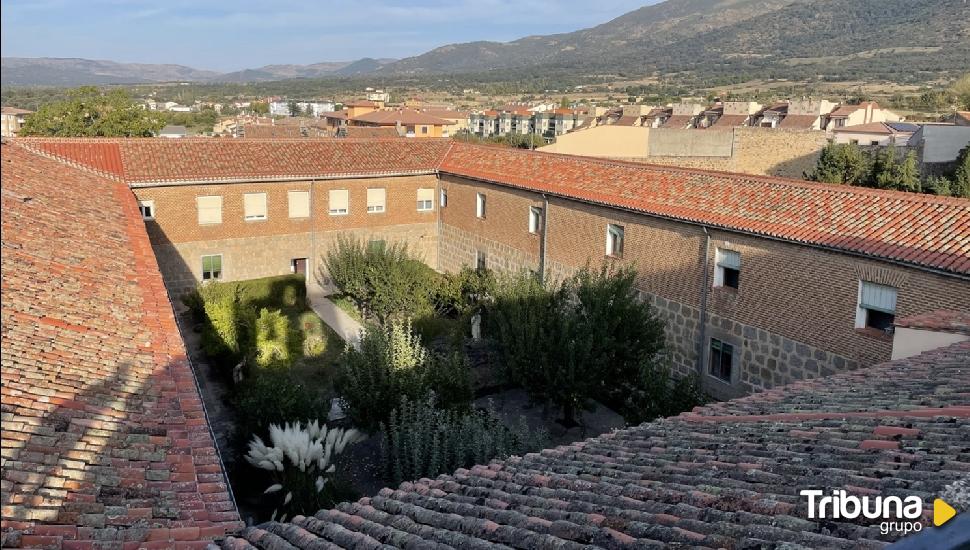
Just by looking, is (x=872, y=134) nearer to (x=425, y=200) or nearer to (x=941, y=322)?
(x=425, y=200)

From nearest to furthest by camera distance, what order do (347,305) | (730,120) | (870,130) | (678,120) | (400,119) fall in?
(347,305) < (870,130) < (400,119) < (730,120) < (678,120)

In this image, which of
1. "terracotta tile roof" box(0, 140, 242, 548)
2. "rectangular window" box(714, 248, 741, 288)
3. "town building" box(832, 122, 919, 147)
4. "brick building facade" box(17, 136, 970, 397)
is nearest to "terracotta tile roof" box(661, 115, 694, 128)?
"town building" box(832, 122, 919, 147)

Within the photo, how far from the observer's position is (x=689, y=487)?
477cm

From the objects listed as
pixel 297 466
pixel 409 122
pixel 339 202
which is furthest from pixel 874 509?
pixel 409 122

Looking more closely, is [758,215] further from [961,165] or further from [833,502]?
[961,165]

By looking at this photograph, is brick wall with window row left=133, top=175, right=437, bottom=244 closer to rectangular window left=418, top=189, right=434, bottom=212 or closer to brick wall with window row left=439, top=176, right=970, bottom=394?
rectangular window left=418, top=189, right=434, bottom=212

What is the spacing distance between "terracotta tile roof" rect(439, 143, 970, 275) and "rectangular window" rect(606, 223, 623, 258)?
27.1 inches

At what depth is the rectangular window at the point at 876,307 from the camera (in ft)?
44.0

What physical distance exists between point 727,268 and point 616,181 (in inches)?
185

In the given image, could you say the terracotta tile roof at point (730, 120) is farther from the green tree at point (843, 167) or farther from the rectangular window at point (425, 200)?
the rectangular window at point (425, 200)

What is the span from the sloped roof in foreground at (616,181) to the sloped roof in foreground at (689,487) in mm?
7365

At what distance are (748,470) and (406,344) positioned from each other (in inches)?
388

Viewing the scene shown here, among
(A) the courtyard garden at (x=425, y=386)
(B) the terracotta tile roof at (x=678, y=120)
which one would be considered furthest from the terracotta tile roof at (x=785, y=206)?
(B) the terracotta tile roof at (x=678, y=120)

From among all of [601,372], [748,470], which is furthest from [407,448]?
[748,470]
